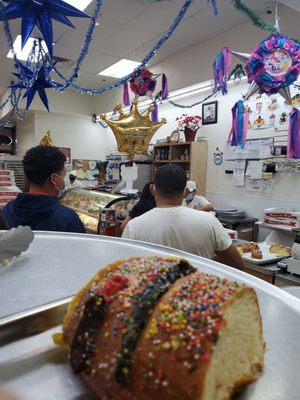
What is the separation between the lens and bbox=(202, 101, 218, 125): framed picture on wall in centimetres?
573

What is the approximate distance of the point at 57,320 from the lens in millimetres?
560

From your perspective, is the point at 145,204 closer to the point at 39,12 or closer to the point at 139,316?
the point at 39,12

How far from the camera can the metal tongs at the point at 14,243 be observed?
824 millimetres

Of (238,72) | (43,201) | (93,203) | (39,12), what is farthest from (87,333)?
(238,72)

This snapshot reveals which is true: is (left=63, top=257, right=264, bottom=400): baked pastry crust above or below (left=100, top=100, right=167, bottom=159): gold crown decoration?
below

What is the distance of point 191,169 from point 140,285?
5.34 m

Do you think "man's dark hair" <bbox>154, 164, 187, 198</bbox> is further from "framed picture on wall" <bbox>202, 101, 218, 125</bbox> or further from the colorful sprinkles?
"framed picture on wall" <bbox>202, 101, 218, 125</bbox>

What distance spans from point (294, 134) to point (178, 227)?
2.84m

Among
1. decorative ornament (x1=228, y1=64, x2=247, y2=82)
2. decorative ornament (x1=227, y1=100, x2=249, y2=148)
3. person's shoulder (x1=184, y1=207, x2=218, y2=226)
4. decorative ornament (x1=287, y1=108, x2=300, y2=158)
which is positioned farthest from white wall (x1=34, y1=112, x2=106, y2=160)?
person's shoulder (x1=184, y1=207, x2=218, y2=226)

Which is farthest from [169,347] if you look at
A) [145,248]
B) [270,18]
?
[270,18]

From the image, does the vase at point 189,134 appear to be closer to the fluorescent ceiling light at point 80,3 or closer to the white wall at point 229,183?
→ the white wall at point 229,183

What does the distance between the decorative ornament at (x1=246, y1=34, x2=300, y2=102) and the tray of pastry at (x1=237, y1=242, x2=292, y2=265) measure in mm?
1524

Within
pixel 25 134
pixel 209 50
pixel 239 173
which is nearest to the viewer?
pixel 209 50

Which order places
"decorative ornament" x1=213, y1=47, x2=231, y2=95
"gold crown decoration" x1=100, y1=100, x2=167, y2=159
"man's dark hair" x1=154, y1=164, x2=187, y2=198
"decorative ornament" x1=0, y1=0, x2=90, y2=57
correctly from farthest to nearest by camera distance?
"decorative ornament" x1=213, y1=47, x2=231, y2=95, "gold crown decoration" x1=100, y1=100, x2=167, y2=159, "man's dark hair" x1=154, y1=164, x2=187, y2=198, "decorative ornament" x1=0, y1=0, x2=90, y2=57
